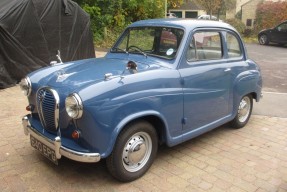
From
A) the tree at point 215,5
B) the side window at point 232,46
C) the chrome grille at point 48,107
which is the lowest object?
the chrome grille at point 48,107

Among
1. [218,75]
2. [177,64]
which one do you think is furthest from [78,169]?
[218,75]

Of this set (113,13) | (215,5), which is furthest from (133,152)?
(215,5)

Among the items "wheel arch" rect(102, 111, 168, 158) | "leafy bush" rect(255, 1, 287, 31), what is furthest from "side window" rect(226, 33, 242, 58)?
"leafy bush" rect(255, 1, 287, 31)

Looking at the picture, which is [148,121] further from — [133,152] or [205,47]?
[205,47]

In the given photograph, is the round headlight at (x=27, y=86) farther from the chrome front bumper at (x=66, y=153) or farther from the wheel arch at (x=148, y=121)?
the wheel arch at (x=148, y=121)

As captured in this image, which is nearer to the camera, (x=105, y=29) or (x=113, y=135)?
(x=113, y=135)

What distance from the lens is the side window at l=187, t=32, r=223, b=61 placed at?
431 centimetres

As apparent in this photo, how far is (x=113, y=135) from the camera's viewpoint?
3270 mm

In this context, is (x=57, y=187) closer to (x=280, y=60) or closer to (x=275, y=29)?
(x=280, y=60)

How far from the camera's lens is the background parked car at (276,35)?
18777 mm

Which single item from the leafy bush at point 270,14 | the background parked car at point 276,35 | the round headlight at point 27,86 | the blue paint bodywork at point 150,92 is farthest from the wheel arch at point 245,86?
the leafy bush at point 270,14

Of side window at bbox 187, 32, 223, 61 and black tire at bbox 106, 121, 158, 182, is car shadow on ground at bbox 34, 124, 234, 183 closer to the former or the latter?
black tire at bbox 106, 121, 158, 182

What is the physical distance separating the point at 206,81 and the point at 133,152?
151 centimetres

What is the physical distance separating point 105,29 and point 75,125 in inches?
560
